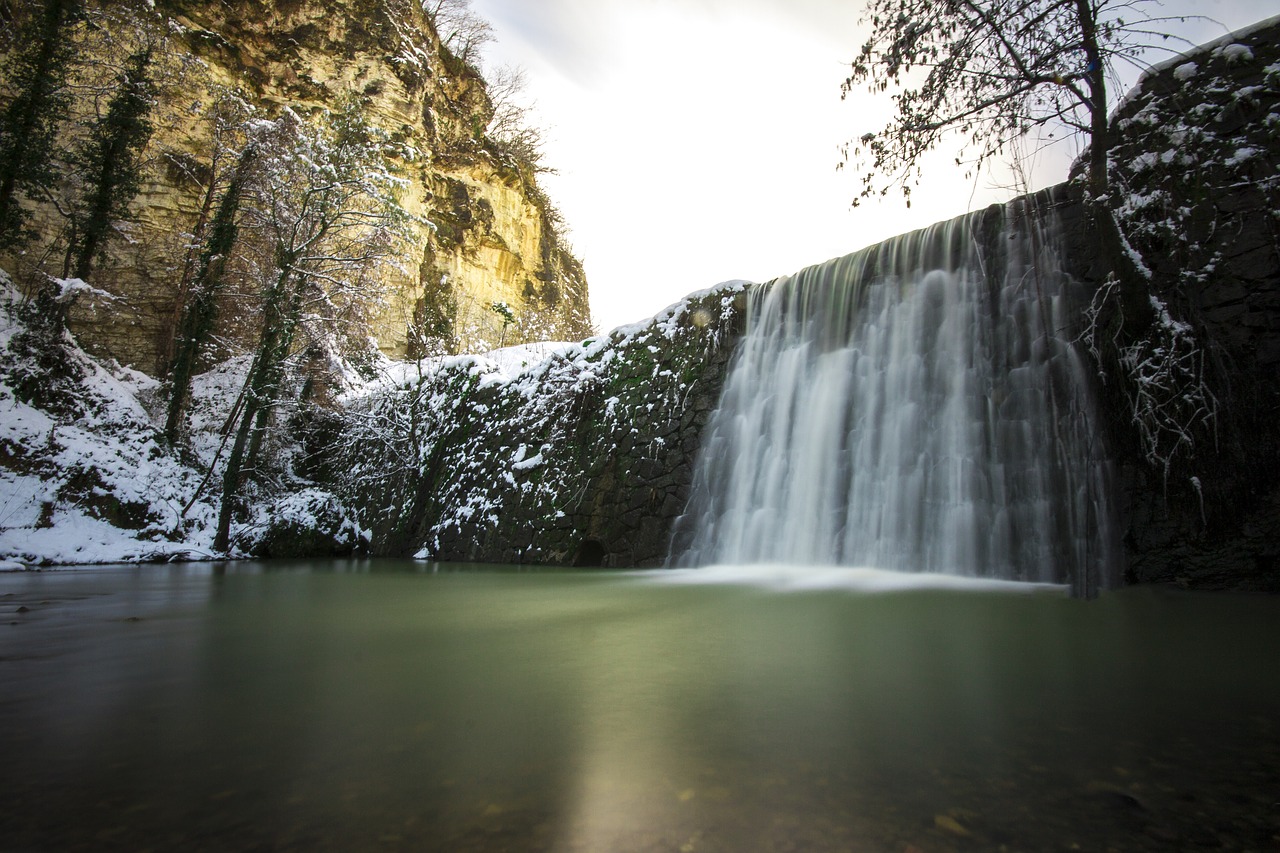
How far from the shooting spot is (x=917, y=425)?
6434 mm

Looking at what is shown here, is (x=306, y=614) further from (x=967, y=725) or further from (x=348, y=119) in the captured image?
(x=348, y=119)

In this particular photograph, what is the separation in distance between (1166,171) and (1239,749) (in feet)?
17.8

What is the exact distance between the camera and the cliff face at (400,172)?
51.0 feet

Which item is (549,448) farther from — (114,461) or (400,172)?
(400,172)

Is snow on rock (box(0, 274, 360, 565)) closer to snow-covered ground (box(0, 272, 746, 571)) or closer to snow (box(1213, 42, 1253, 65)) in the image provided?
snow-covered ground (box(0, 272, 746, 571))

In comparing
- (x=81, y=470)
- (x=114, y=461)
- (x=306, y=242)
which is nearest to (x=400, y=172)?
(x=306, y=242)

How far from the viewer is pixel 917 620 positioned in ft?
11.1

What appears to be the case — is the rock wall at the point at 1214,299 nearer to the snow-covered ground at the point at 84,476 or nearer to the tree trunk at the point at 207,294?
the snow-covered ground at the point at 84,476

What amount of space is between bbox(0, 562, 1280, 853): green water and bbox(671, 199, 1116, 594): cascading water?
2.23m

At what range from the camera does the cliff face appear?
15.6 meters

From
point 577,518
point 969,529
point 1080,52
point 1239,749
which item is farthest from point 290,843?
point 577,518

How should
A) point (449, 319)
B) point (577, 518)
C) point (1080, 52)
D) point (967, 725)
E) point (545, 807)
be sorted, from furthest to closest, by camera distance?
1. point (449, 319)
2. point (577, 518)
3. point (1080, 52)
4. point (967, 725)
5. point (545, 807)

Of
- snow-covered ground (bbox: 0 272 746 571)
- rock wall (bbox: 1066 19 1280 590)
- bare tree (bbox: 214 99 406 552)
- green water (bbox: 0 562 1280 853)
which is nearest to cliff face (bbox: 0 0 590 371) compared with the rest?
bare tree (bbox: 214 99 406 552)

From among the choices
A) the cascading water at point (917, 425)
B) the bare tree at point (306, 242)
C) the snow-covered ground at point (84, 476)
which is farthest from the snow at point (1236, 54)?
the snow-covered ground at point (84, 476)
